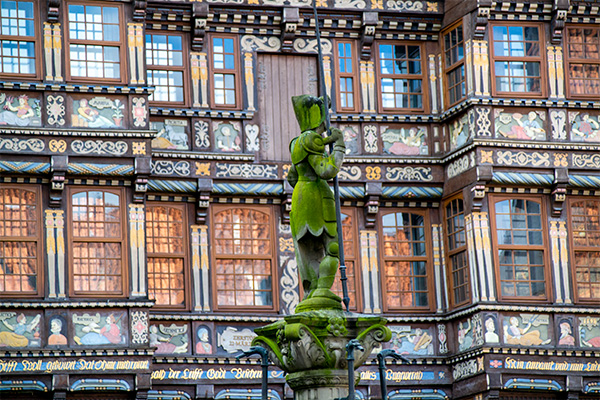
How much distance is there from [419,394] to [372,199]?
3880 millimetres

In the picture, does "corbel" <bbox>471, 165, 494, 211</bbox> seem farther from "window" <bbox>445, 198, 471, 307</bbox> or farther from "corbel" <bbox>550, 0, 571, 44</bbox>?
"corbel" <bbox>550, 0, 571, 44</bbox>

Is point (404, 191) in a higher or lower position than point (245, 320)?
higher

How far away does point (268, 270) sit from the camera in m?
28.9

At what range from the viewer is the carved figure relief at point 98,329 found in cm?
2648

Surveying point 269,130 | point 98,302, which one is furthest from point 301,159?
point 269,130

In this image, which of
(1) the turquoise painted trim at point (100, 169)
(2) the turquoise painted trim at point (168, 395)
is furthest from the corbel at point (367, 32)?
(2) the turquoise painted trim at point (168, 395)

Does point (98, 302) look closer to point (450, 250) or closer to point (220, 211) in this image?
point (220, 211)

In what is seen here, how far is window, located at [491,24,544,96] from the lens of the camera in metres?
29.2

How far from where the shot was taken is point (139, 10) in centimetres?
2792

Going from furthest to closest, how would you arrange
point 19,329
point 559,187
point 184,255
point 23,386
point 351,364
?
point 559,187, point 184,255, point 19,329, point 23,386, point 351,364

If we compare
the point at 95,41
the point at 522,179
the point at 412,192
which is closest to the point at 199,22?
the point at 95,41

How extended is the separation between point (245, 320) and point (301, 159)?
11.6m

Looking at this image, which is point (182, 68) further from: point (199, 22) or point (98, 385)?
point (98, 385)

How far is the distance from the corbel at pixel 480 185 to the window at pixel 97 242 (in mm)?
6617
